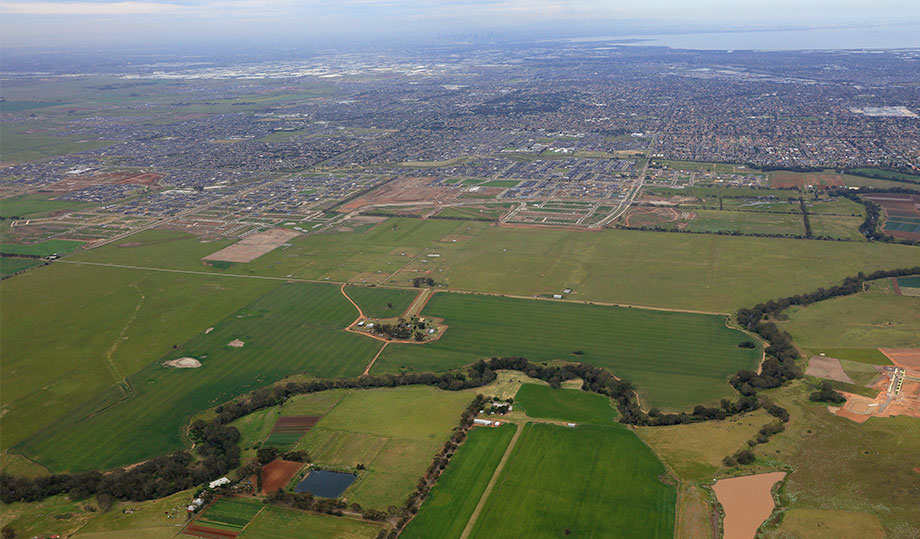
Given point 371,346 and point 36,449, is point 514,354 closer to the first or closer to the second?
point 371,346

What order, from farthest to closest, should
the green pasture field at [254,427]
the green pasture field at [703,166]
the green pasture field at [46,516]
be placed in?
the green pasture field at [703,166] < the green pasture field at [254,427] < the green pasture field at [46,516]

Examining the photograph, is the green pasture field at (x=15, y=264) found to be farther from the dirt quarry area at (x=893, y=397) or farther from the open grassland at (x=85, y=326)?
the dirt quarry area at (x=893, y=397)

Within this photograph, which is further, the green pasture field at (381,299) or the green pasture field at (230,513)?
the green pasture field at (381,299)

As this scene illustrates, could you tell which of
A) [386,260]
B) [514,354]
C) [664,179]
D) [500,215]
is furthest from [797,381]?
[664,179]

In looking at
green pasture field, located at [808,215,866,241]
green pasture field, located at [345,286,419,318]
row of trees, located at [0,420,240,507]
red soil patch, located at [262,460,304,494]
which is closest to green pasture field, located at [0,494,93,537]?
row of trees, located at [0,420,240,507]

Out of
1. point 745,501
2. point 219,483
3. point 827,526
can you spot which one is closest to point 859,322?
point 745,501

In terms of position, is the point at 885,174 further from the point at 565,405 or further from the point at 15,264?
the point at 15,264

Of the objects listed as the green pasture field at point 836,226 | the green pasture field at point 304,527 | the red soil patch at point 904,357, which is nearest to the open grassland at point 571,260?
the green pasture field at point 836,226

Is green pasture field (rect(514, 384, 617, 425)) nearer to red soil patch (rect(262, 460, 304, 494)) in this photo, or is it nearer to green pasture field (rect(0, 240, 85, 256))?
red soil patch (rect(262, 460, 304, 494))
